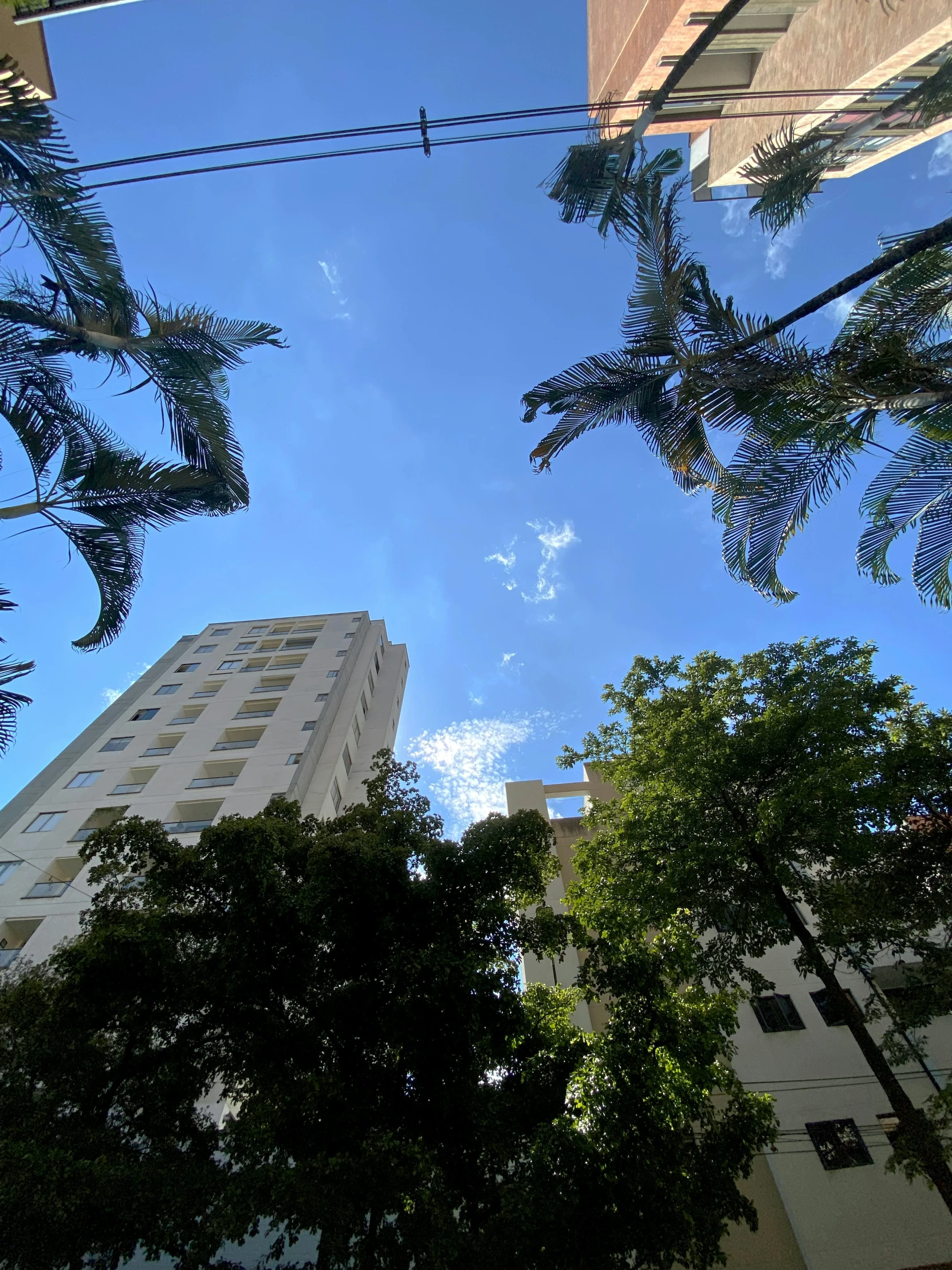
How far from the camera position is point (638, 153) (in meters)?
8.07

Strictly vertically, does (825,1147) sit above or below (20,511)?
below

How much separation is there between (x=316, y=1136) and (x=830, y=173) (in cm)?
2385

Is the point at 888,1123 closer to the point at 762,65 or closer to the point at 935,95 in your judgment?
the point at 935,95

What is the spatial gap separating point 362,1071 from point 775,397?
34.5 ft

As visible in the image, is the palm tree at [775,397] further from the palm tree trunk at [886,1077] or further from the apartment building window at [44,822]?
the apartment building window at [44,822]

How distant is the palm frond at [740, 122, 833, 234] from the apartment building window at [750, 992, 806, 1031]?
15.8 m

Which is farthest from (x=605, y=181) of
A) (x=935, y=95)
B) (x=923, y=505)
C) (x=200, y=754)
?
(x=200, y=754)

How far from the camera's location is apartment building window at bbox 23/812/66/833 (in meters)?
19.6

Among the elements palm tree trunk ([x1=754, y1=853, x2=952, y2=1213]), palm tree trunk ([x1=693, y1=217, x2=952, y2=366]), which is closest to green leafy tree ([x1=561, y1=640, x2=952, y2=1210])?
palm tree trunk ([x1=754, y1=853, x2=952, y2=1213])

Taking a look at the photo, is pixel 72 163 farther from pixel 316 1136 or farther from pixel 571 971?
pixel 571 971

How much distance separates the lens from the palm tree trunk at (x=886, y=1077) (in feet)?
25.0

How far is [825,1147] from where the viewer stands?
467 inches

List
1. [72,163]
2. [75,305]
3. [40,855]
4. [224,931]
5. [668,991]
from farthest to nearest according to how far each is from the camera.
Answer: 1. [40,855]
2. [224,931]
3. [668,991]
4. [75,305]
5. [72,163]

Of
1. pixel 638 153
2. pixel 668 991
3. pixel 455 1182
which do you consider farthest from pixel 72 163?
pixel 455 1182
